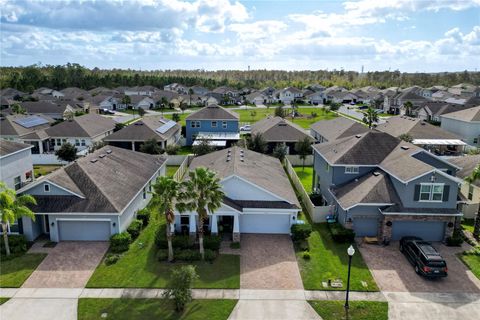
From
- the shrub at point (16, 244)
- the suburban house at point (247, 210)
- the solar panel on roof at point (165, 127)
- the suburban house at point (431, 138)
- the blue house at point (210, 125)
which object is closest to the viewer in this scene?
the shrub at point (16, 244)

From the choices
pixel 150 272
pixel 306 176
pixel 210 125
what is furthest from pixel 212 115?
pixel 150 272

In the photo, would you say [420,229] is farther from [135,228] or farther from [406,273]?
[135,228]

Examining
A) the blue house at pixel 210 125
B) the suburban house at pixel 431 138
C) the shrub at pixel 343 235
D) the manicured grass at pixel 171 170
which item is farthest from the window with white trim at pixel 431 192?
the blue house at pixel 210 125

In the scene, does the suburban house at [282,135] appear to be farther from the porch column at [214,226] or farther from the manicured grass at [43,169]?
the manicured grass at [43,169]

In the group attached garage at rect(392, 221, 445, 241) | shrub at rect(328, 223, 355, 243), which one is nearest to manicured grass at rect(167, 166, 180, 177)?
shrub at rect(328, 223, 355, 243)

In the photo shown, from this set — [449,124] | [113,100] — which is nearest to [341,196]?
[449,124]

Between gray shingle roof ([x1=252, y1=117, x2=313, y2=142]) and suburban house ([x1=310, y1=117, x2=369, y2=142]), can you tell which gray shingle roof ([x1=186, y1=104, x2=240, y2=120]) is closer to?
gray shingle roof ([x1=252, y1=117, x2=313, y2=142])
